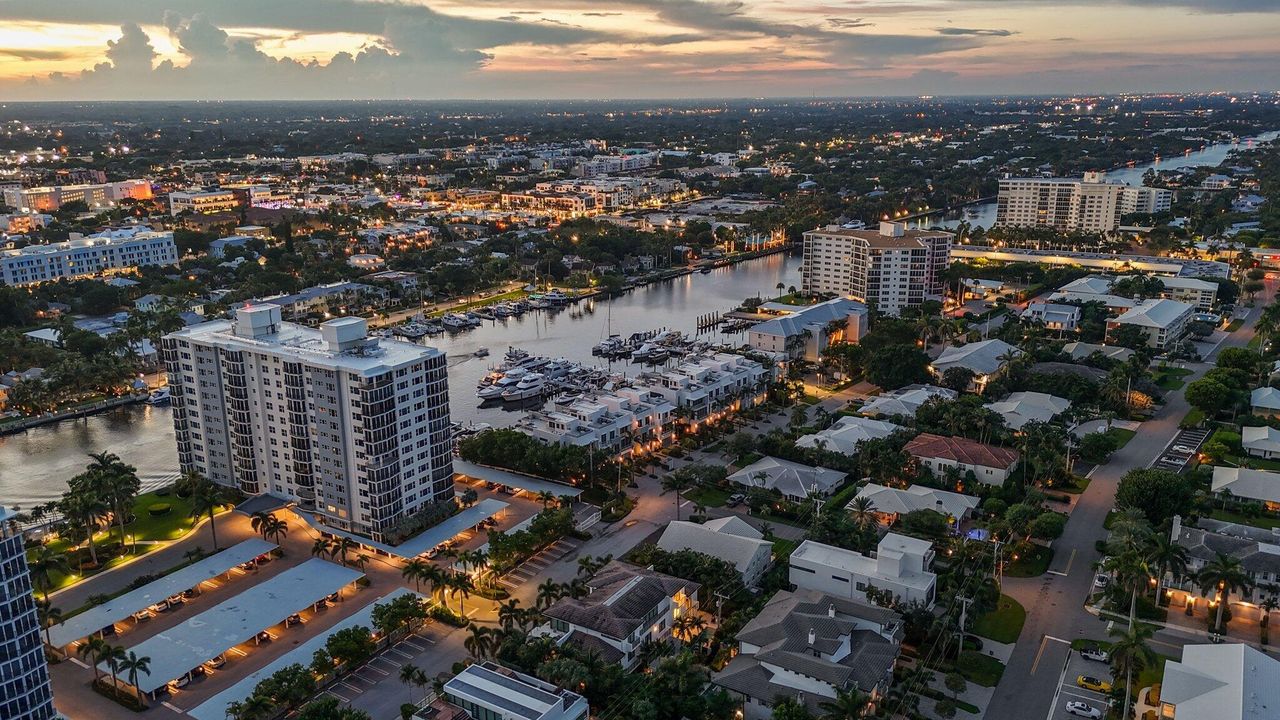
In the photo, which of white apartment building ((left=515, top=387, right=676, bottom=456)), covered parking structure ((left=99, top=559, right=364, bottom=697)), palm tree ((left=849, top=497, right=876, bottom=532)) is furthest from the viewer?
white apartment building ((left=515, top=387, right=676, bottom=456))

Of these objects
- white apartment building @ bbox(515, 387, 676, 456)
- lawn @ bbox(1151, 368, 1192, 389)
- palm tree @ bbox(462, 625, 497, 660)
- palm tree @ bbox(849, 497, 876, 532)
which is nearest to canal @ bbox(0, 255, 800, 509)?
white apartment building @ bbox(515, 387, 676, 456)

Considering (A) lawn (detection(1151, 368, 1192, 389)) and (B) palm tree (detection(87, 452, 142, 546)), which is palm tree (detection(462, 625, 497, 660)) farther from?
(A) lawn (detection(1151, 368, 1192, 389))

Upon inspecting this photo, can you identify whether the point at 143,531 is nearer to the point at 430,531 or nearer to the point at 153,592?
the point at 153,592

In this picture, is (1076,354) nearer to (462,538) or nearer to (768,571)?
(768,571)

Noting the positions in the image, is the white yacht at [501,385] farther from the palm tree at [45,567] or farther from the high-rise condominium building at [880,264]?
the high-rise condominium building at [880,264]

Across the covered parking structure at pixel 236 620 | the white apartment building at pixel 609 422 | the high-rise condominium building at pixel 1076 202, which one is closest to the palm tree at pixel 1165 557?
the white apartment building at pixel 609 422

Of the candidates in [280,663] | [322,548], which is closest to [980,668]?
[280,663]
